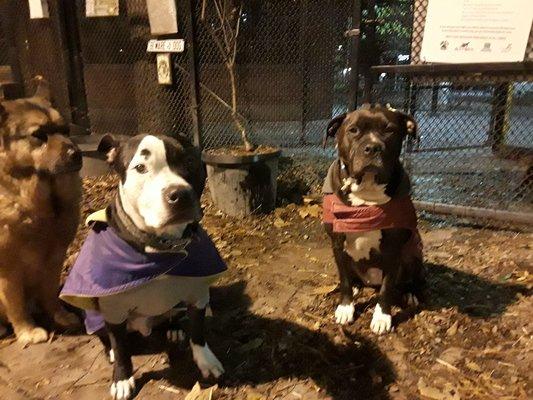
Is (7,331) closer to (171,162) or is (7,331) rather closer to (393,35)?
(171,162)

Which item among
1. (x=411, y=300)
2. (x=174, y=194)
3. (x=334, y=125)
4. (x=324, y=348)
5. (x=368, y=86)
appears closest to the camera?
(x=174, y=194)

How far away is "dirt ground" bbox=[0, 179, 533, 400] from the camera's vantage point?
98.5 inches

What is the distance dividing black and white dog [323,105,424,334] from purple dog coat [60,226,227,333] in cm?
89

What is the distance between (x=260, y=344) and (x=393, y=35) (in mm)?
4297

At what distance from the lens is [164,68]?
5.48m

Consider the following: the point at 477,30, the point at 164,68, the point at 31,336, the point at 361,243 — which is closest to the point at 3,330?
the point at 31,336

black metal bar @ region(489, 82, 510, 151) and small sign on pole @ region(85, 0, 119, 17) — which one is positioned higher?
small sign on pole @ region(85, 0, 119, 17)

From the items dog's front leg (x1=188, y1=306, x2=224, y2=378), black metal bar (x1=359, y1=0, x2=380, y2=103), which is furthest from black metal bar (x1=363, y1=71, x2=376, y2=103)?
dog's front leg (x1=188, y1=306, x2=224, y2=378)

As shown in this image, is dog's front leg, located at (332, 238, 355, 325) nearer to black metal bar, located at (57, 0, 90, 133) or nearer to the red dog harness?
the red dog harness

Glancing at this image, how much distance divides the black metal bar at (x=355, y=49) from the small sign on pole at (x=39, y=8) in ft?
13.9

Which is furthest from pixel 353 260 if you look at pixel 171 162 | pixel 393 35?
pixel 393 35

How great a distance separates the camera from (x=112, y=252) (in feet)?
7.32

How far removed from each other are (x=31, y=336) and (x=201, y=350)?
1.12m

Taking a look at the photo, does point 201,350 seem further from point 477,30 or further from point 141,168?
point 477,30
